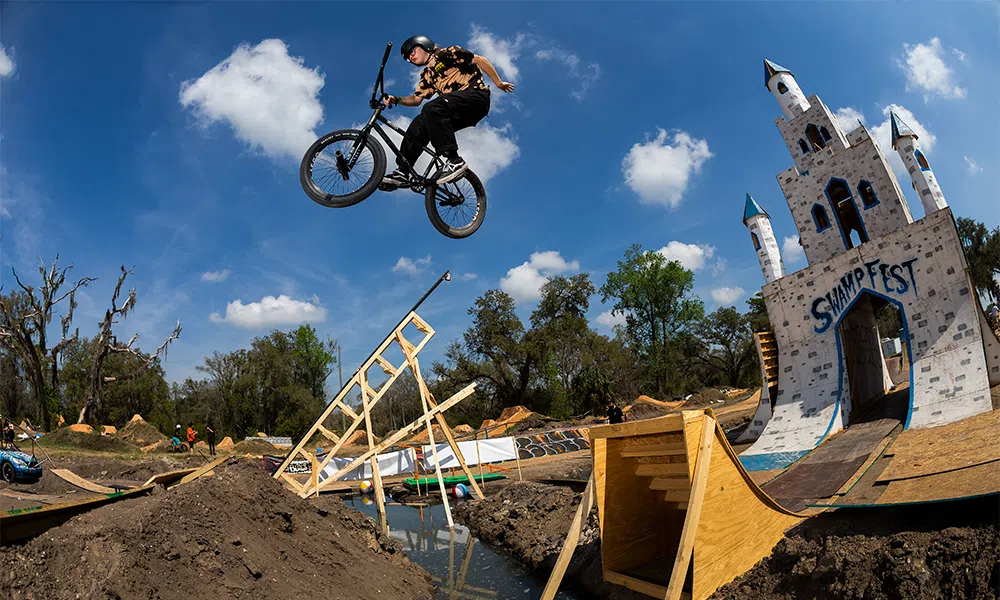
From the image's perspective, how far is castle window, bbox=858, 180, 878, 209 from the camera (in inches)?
720

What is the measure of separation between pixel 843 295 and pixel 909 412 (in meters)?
4.29

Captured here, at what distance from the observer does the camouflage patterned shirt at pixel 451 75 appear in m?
4.55

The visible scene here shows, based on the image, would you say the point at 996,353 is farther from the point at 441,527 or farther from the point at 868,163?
the point at 441,527

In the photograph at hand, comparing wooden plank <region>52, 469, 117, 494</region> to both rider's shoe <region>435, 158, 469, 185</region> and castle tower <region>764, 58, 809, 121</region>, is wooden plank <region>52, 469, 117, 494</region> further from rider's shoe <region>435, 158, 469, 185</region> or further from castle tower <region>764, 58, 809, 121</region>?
castle tower <region>764, 58, 809, 121</region>

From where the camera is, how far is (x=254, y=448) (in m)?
32.4

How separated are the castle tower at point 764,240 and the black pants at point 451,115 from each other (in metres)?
18.2

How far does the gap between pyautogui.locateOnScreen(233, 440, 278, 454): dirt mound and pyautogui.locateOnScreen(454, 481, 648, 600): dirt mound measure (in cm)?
2008

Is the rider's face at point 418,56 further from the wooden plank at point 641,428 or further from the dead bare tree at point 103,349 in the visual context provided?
the dead bare tree at point 103,349

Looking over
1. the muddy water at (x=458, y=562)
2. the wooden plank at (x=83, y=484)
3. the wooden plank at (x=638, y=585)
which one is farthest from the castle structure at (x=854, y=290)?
the wooden plank at (x=83, y=484)

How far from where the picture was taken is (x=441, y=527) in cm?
1512

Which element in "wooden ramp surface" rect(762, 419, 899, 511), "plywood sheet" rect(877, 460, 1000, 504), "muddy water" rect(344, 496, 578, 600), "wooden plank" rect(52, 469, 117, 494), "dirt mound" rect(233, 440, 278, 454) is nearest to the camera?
"plywood sheet" rect(877, 460, 1000, 504)

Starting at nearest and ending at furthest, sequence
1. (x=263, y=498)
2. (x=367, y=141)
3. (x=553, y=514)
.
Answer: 1. (x=367, y=141)
2. (x=263, y=498)
3. (x=553, y=514)

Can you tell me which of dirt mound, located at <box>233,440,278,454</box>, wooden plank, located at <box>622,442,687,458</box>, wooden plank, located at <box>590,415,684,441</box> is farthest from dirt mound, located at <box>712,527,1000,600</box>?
dirt mound, located at <box>233,440,278,454</box>

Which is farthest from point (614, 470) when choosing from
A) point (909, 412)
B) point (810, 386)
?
point (810, 386)
